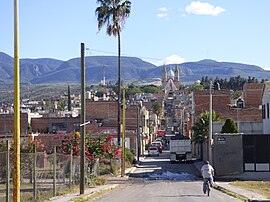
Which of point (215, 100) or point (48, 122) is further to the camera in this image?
point (215, 100)

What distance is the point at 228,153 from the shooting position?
45438 millimetres

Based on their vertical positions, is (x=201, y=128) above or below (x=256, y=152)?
above

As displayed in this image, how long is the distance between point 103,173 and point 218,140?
9909 mm

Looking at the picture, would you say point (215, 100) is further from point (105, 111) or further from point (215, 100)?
point (105, 111)

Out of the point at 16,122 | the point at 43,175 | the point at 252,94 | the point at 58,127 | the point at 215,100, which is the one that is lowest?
the point at 43,175

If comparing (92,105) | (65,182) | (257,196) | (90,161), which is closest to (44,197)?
(65,182)

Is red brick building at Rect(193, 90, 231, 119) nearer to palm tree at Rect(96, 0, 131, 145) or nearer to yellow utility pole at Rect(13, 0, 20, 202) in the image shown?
palm tree at Rect(96, 0, 131, 145)

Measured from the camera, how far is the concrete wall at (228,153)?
45.3 meters

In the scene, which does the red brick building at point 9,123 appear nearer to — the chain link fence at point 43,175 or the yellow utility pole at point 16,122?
the chain link fence at point 43,175

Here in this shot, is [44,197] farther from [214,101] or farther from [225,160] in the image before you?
[214,101]

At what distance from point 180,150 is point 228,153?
2153 centimetres

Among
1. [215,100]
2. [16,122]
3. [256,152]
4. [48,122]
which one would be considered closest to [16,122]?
[16,122]

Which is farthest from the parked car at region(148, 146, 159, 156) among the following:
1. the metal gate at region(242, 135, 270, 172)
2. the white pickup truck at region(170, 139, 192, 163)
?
the metal gate at region(242, 135, 270, 172)

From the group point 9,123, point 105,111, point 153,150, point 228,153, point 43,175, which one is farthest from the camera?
point 105,111
